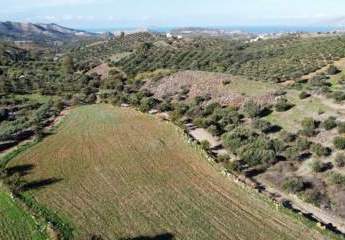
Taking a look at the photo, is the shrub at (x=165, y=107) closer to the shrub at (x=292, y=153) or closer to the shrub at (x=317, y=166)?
the shrub at (x=292, y=153)

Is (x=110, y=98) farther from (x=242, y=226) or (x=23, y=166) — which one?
(x=242, y=226)

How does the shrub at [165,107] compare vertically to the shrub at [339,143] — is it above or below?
below

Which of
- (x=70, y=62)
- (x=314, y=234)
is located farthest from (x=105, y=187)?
(x=70, y=62)

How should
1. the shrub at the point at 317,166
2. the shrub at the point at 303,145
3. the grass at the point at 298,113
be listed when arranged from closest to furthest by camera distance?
the shrub at the point at 317,166
the shrub at the point at 303,145
the grass at the point at 298,113

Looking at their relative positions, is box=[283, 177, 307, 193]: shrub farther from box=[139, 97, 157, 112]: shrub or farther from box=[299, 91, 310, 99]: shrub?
box=[139, 97, 157, 112]: shrub

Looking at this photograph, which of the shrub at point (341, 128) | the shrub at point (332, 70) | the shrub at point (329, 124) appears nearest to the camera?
the shrub at point (341, 128)

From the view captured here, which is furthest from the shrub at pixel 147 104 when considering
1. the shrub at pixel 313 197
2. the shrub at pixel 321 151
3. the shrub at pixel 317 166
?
the shrub at pixel 313 197

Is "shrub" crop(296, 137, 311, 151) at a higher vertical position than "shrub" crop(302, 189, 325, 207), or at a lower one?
higher

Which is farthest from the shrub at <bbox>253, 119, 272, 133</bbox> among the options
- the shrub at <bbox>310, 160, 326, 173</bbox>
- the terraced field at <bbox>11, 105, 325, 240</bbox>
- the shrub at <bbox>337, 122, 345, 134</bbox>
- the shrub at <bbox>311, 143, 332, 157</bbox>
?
the shrub at <bbox>310, 160, 326, 173</bbox>
